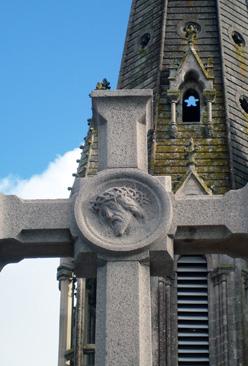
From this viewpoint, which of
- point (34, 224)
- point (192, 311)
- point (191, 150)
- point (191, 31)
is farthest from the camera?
point (191, 31)

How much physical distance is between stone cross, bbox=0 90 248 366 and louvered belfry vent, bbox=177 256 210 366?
65.7 ft

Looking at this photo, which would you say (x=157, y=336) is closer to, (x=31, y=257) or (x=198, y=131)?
(x=198, y=131)

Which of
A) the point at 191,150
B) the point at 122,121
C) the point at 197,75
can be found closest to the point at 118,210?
the point at 122,121

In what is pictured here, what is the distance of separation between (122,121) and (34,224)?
107 centimetres

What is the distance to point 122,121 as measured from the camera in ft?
35.2

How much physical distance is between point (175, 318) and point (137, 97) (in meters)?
20.8

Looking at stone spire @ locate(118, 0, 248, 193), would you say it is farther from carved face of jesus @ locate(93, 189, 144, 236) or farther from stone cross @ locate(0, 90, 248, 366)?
carved face of jesus @ locate(93, 189, 144, 236)

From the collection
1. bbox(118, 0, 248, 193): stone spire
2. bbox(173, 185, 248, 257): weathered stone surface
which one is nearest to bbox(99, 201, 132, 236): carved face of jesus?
bbox(173, 185, 248, 257): weathered stone surface

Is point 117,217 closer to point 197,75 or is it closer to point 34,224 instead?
point 34,224

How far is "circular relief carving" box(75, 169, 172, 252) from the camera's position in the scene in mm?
10188

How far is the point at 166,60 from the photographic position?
129 feet

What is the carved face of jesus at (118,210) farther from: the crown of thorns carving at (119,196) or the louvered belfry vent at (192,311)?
the louvered belfry vent at (192,311)

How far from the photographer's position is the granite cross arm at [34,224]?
10.6 meters

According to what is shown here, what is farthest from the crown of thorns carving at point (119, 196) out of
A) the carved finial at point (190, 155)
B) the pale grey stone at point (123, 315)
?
the carved finial at point (190, 155)
